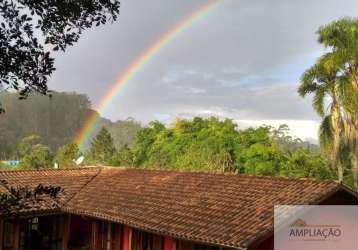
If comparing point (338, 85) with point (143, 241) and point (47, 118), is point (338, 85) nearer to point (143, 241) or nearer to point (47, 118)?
point (143, 241)

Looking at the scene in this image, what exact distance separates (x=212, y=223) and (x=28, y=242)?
10.2m

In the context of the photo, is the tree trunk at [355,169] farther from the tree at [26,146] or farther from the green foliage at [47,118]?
the green foliage at [47,118]

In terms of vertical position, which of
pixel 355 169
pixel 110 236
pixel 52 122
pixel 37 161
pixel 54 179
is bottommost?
pixel 110 236

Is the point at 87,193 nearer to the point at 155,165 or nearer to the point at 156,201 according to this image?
the point at 156,201

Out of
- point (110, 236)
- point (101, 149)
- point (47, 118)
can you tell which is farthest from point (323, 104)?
point (47, 118)

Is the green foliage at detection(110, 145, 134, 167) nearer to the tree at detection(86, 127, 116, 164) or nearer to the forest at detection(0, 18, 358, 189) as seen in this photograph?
the forest at detection(0, 18, 358, 189)

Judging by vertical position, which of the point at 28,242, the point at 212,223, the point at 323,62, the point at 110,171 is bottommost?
the point at 28,242

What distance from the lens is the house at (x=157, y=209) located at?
11422 mm

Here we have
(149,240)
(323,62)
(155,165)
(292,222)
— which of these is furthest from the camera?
(155,165)

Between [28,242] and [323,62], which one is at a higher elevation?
[323,62]

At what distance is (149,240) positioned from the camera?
48.9 ft

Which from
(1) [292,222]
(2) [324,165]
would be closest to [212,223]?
(1) [292,222]

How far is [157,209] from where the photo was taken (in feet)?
46.2

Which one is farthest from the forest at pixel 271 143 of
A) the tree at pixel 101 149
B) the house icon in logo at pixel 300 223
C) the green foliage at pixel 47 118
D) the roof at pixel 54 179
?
the green foliage at pixel 47 118
